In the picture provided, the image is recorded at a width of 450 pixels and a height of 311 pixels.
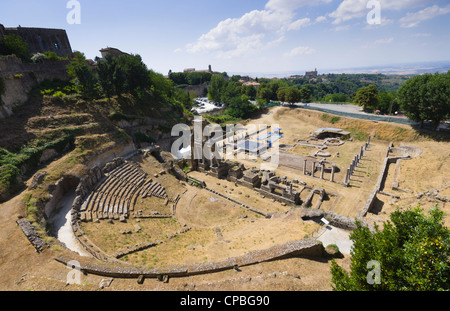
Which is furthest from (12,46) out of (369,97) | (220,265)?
(369,97)

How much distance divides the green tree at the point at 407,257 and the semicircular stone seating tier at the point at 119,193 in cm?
1894

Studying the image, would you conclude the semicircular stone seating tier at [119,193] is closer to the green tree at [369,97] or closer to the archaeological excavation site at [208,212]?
the archaeological excavation site at [208,212]

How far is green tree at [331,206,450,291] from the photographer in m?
6.96

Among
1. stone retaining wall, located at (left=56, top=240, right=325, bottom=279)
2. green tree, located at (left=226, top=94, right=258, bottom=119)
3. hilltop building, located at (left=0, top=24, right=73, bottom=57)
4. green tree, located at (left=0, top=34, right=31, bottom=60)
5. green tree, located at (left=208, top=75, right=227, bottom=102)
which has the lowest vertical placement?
stone retaining wall, located at (left=56, top=240, right=325, bottom=279)

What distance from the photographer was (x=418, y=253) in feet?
23.7

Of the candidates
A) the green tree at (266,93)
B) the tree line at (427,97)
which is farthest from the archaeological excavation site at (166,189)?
the green tree at (266,93)

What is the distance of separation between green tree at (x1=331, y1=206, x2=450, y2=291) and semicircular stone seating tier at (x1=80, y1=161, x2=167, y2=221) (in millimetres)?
18936

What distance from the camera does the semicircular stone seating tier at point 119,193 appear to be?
63.4 feet

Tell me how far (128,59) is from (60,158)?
2417 centimetres

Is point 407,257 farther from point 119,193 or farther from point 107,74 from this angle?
point 107,74

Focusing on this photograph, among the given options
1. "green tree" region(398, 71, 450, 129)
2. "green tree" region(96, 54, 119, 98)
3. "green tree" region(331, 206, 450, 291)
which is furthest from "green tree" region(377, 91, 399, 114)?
"green tree" region(96, 54, 119, 98)

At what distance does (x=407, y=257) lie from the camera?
24.3 ft

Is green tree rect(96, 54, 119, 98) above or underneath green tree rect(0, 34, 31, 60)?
underneath

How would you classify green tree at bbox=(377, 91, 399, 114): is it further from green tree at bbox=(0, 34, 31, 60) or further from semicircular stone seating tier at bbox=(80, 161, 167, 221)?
green tree at bbox=(0, 34, 31, 60)
